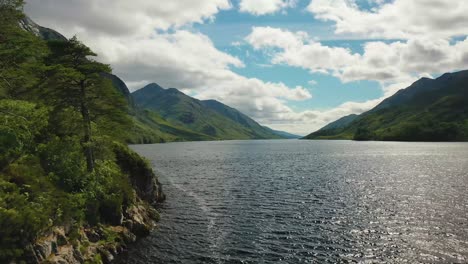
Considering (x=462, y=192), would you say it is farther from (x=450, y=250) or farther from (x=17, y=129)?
(x=17, y=129)

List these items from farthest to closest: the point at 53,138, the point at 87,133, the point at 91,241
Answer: the point at 87,133 → the point at 53,138 → the point at 91,241

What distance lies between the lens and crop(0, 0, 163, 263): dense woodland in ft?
92.3

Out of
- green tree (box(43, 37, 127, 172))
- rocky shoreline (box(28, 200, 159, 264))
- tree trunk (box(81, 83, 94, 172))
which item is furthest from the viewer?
tree trunk (box(81, 83, 94, 172))

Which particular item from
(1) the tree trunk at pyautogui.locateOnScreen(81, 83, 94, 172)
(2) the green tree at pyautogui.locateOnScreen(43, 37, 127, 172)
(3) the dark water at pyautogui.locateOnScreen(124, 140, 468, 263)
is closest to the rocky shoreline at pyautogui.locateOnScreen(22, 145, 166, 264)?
(3) the dark water at pyautogui.locateOnScreen(124, 140, 468, 263)

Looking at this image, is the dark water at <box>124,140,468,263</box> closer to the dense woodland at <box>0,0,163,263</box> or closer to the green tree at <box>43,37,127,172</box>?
the dense woodland at <box>0,0,163,263</box>

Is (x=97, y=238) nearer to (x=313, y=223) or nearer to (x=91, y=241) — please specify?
(x=91, y=241)

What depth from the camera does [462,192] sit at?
68188 mm

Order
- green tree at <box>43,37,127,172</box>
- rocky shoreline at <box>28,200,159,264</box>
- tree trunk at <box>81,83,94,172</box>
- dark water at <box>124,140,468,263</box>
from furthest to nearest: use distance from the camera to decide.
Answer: tree trunk at <box>81,83,94,172</box>
green tree at <box>43,37,127,172</box>
dark water at <box>124,140,468,263</box>
rocky shoreline at <box>28,200,159,264</box>

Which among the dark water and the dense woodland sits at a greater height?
the dense woodland

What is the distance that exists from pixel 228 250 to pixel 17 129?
26880 millimetres

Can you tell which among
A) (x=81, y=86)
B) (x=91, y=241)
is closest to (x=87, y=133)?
(x=81, y=86)

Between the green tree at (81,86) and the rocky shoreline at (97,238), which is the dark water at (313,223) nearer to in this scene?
the rocky shoreline at (97,238)

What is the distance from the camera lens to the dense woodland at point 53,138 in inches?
1108

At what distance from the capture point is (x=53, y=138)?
41.6 meters
